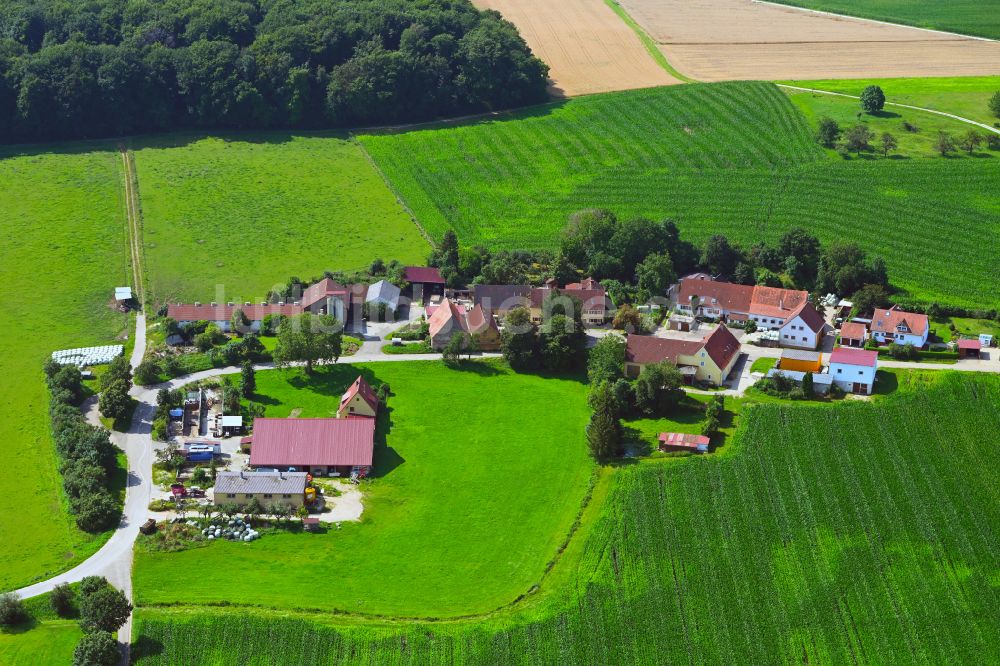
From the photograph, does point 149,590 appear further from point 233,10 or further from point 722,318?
point 233,10

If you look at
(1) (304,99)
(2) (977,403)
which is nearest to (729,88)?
(1) (304,99)

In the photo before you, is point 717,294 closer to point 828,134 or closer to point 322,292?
point 322,292

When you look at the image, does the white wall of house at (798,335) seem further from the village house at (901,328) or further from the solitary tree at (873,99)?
the solitary tree at (873,99)

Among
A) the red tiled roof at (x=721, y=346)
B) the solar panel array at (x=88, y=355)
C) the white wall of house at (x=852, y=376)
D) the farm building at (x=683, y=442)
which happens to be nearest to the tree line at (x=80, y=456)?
the solar panel array at (x=88, y=355)

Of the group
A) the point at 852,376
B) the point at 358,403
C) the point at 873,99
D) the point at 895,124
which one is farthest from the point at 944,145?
the point at 358,403

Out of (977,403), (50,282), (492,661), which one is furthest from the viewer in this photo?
(50,282)

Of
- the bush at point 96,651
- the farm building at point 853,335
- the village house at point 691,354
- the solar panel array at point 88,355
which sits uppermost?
the farm building at point 853,335

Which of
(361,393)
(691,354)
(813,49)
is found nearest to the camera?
(361,393)
